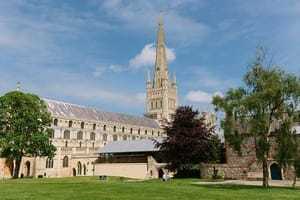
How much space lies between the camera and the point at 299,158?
2814 cm

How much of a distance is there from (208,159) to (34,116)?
2652 cm

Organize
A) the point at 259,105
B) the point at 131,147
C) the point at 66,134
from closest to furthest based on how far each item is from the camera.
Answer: the point at 259,105, the point at 131,147, the point at 66,134

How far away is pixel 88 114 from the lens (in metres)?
93.1

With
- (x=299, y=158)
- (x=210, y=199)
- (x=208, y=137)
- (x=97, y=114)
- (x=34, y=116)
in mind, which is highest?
(x=97, y=114)

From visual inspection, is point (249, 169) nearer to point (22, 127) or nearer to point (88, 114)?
point (22, 127)

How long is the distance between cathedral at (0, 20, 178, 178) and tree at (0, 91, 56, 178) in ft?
18.6

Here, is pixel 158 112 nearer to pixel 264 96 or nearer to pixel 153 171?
pixel 153 171

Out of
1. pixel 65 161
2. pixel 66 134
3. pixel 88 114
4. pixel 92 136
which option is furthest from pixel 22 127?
pixel 88 114

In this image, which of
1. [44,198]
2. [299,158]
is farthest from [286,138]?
[44,198]

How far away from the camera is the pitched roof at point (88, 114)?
83.8 metres

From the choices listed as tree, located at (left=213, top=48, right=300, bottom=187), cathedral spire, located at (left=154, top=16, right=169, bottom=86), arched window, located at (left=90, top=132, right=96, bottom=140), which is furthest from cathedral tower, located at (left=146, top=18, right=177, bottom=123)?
tree, located at (left=213, top=48, right=300, bottom=187)

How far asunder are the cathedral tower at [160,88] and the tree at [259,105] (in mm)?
102440

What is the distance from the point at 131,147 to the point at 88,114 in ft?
101

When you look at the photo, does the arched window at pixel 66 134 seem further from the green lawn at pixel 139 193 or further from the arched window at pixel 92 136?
the green lawn at pixel 139 193
